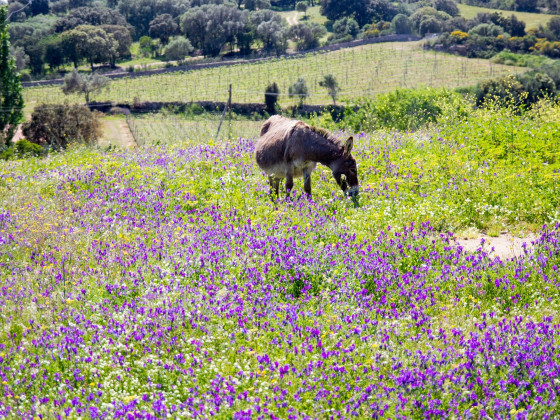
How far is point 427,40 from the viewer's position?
13988cm

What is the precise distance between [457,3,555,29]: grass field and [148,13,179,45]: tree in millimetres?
97040

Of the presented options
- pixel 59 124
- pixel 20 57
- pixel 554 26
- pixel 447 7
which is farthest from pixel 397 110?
pixel 447 7

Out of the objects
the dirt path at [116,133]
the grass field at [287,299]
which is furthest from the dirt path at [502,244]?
the dirt path at [116,133]

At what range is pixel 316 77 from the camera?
3969 inches

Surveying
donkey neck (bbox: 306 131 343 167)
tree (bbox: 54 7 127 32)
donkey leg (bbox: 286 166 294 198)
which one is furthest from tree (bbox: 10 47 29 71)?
donkey neck (bbox: 306 131 343 167)

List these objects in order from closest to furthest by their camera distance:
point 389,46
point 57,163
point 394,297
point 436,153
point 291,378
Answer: point 291,378
point 394,297
point 436,153
point 57,163
point 389,46

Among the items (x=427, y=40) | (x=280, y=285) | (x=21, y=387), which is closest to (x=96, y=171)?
(x=280, y=285)

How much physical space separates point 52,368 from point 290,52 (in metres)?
142

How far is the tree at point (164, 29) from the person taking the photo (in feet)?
501

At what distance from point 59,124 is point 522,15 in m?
169

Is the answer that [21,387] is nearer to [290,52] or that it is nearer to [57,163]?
[57,163]

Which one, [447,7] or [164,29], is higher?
[164,29]

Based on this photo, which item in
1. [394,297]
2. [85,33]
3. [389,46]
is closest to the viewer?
[394,297]

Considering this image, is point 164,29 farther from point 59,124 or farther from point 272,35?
point 59,124
